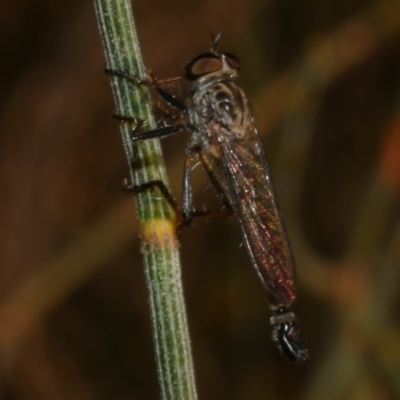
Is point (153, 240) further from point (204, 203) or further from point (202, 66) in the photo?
point (204, 203)

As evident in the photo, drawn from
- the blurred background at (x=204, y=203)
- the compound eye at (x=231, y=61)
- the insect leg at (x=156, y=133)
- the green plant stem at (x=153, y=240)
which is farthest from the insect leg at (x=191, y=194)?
the blurred background at (x=204, y=203)

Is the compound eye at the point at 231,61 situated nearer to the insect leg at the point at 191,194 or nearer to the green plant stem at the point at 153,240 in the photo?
the insect leg at the point at 191,194

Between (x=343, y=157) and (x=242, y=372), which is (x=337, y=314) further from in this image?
(x=343, y=157)

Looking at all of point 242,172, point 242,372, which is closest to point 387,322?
point 242,372

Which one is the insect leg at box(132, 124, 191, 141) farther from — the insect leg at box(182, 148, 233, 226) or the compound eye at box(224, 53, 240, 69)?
the compound eye at box(224, 53, 240, 69)

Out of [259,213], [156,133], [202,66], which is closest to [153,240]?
[156,133]

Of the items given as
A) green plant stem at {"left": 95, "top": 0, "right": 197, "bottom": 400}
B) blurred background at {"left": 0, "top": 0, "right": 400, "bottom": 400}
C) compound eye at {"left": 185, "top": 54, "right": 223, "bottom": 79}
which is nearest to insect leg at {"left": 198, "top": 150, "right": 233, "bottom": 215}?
compound eye at {"left": 185, "top": 54, "right": 223, "bottom": 79}
